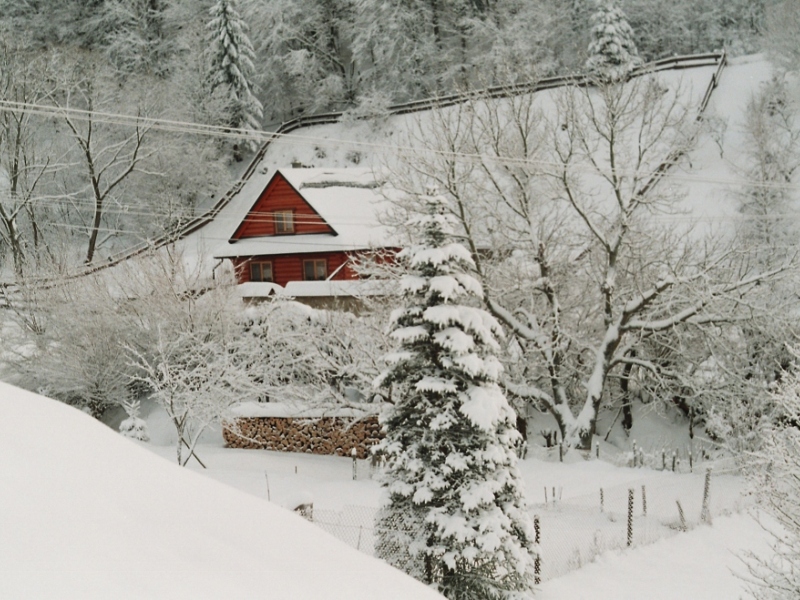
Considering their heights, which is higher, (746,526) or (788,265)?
(788,265)

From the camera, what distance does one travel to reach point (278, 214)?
29.2 m

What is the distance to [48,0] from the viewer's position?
52.0 metres

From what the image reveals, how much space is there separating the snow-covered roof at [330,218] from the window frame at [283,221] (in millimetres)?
344

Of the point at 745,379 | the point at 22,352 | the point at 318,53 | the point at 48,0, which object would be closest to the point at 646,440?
the point at 745,379

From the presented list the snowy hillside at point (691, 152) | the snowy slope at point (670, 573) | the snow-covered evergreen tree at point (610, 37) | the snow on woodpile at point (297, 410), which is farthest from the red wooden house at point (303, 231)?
the snow-covered evergreen tree at point (610, 37)

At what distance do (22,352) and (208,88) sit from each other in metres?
26.6

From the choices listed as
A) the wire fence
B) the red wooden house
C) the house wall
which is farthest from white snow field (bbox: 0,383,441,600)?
the house wall

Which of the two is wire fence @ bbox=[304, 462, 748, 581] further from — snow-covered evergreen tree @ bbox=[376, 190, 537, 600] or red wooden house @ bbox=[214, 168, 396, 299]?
red wooden house @ bbox=[214, 168, 396, 299]

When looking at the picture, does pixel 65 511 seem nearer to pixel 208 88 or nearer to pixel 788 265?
pixel 788 265

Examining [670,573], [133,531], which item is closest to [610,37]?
[670,573]

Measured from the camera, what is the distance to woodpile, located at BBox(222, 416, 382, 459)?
20656 millimetres

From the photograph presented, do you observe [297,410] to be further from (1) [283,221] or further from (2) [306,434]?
(1) [283,221]

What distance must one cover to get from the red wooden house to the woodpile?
6.71m

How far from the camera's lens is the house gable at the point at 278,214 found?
2873cm
